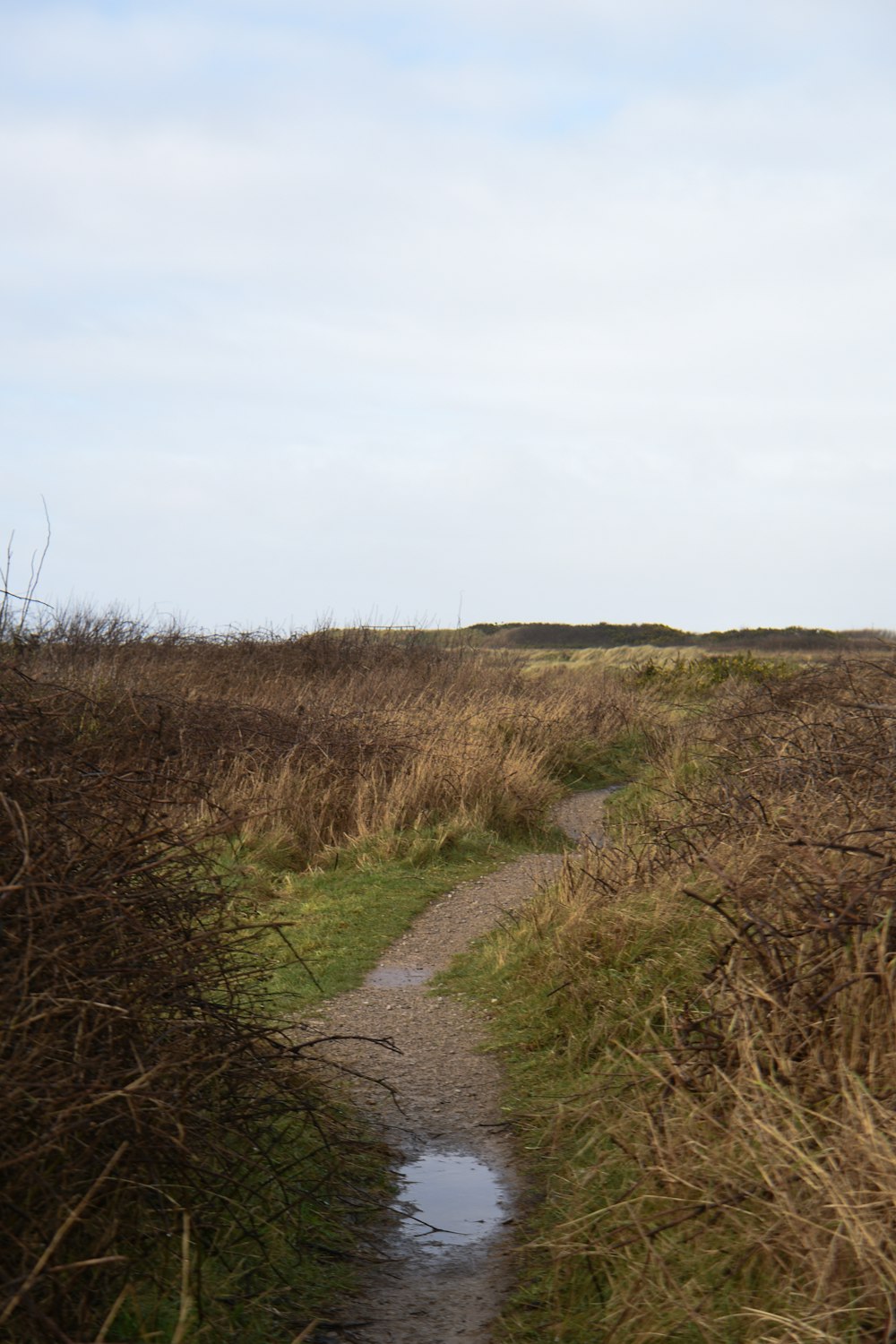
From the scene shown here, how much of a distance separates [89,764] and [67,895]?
0.75m

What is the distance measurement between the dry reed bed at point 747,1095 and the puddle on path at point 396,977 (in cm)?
146

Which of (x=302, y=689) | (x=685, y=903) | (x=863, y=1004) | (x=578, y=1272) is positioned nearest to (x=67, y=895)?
(x=578, y=1272)

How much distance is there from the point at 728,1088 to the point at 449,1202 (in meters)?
1.12

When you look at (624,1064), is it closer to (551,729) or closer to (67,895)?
(67,895)

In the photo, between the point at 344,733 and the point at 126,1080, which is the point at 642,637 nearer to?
the point at 344,733

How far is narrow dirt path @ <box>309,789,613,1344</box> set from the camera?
3254 millimetres

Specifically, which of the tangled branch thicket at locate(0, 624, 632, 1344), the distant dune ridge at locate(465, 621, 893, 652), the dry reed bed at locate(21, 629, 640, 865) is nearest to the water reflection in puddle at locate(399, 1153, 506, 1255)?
the tangled branch thicket at locate(0, 624, 632, 1344)

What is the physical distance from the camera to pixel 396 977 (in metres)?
6.97

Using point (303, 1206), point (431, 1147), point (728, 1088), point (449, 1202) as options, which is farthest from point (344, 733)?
point (728, 1088)

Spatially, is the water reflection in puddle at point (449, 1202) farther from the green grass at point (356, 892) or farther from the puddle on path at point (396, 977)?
the puddle on path at point (396, 977)

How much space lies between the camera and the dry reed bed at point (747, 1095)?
2766 mm

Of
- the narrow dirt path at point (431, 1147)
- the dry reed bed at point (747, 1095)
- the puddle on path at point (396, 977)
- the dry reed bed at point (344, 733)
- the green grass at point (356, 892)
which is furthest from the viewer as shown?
the dry reed bed at point (344, 733)

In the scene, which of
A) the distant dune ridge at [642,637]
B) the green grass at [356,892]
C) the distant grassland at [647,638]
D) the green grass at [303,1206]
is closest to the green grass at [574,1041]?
the green grass at [303,1206]

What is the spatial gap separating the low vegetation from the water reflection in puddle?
18 cm
